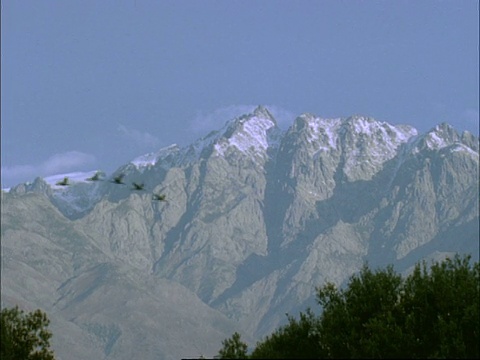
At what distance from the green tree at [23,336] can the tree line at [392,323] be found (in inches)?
1000

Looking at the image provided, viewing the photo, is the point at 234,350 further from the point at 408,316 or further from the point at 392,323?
the point at 408,316

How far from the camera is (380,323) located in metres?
101

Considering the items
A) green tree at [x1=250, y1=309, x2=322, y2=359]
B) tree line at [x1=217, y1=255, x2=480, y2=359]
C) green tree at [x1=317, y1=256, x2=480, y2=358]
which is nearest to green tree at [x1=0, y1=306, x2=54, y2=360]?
tree line at [x1=217, y1=255, x2=480, y2=359]

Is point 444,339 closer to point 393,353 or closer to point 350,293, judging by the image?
point 393,353

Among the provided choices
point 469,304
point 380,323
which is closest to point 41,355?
point 380,323

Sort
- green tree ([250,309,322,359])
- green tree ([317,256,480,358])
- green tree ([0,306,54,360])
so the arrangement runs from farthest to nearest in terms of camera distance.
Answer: green tree ([0,306,54,360]) < green tree ([250,309,322,359]) < green tree ([317,256,480,358])

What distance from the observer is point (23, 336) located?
11725 centimetres

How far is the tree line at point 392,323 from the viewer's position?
332 ft

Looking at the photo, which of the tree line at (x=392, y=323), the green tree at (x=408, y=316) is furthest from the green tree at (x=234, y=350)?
the green tree at (x=408, y=316)

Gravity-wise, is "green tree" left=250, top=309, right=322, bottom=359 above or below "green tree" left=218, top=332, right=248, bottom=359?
above

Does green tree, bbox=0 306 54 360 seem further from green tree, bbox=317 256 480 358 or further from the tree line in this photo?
green tree, bbox=317 256 480 358

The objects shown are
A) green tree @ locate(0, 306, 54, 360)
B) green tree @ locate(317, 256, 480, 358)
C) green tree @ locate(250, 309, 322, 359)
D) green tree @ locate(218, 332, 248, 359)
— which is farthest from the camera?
green tree @ locate(0, 306, 54, 360)

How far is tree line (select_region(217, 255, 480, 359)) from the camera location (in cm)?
10112

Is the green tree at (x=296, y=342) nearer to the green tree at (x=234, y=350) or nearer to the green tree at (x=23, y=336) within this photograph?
the green tree at (x=234, y=350)
